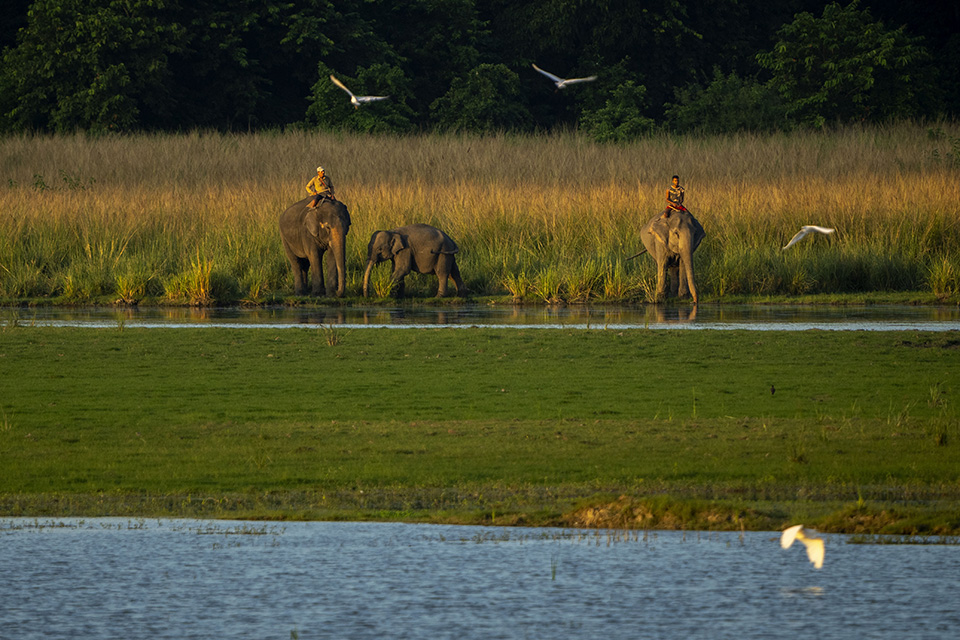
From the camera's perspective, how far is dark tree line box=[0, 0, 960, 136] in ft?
143

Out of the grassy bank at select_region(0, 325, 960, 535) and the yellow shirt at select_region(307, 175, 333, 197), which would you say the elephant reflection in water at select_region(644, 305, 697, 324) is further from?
the yellow shirt at select_region(307, 175, 333, 197)

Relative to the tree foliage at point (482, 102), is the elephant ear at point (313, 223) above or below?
below

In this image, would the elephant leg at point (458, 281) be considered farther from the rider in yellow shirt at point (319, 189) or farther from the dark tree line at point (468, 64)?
the dark tree line at point (468, 64)

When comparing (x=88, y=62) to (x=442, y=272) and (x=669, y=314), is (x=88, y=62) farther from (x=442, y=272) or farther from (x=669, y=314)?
(x=669, y=314)

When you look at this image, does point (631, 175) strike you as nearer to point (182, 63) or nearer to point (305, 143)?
point (305, 143)

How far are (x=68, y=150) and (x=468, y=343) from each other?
23.2m

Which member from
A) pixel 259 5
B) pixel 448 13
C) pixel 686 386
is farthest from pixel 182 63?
pixel 686 386

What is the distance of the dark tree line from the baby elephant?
1895 cm

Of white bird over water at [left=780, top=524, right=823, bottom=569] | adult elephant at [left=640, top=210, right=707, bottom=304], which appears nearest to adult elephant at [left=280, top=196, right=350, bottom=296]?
adult elephant at [left=640, top=210, right=707, bottom=304]

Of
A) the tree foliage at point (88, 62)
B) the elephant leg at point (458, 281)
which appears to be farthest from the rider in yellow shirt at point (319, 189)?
the tree foliage at point (88, 62)

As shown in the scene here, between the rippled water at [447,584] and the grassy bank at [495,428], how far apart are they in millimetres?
513

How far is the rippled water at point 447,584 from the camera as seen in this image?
5496 mm

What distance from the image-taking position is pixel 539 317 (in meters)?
18.8

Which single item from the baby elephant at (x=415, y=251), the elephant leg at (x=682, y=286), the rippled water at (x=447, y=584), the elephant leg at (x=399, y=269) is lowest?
the rippled water at (x=447, y=584)
